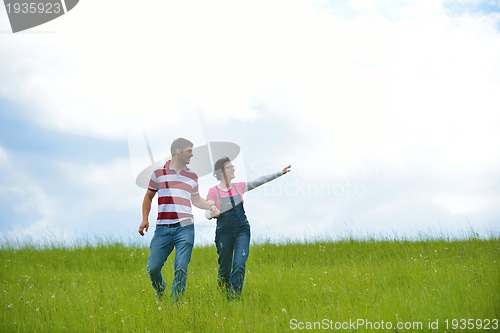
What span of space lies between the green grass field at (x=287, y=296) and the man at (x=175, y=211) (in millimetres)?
589

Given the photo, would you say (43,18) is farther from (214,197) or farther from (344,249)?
(344,249)

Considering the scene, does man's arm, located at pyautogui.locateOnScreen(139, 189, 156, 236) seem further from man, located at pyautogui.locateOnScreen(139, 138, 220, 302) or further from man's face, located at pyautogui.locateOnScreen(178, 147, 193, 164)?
man's face, located at pyautogui.locateOnScreen(178, 147, 193, 164)

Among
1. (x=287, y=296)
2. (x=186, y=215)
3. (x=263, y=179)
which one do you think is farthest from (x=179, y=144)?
(x=287, y=296)

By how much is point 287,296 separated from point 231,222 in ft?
6.54

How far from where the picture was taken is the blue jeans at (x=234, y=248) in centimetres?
912

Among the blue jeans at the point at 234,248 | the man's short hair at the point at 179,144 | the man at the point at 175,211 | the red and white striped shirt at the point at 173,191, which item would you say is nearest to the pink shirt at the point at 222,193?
the man at the point at 175,211

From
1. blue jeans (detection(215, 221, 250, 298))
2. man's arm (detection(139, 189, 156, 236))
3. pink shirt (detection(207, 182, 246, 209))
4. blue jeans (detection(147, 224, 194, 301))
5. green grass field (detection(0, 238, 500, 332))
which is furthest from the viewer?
man's arm (detection(139, 189, 156, 236))

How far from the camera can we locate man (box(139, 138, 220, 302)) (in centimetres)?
908

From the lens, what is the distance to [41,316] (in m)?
9.88

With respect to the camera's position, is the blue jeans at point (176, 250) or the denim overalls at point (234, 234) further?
the denim overalls at point (234, 234)

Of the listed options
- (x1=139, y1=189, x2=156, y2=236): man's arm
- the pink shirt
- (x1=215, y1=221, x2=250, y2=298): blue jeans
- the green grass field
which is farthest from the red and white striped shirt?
the green grass field

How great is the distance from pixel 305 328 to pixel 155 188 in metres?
3.34

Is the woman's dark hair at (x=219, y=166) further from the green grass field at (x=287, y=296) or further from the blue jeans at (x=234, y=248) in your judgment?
the green grass field at (x=287, y=296)

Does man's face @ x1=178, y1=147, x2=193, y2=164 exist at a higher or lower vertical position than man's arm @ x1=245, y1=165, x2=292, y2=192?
higher
